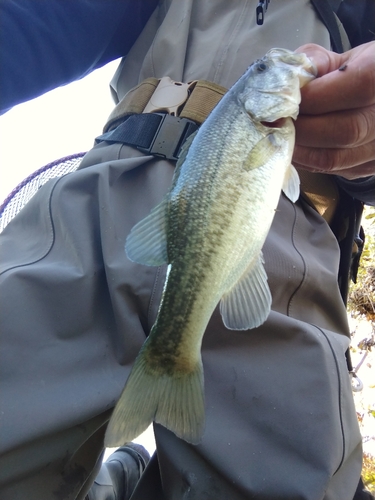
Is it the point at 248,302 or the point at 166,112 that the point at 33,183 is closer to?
the point at 166,112

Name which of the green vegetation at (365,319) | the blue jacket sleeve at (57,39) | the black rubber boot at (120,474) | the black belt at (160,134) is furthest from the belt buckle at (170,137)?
the green vegetation at (365,319)

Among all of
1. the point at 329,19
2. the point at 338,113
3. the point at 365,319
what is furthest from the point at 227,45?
the point at 365,319

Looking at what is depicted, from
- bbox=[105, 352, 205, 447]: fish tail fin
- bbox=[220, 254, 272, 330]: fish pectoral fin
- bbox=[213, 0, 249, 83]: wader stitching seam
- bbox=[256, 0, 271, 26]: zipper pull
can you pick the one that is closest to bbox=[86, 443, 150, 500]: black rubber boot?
bbox=[105, 352, 205, 447]: fish tail fin

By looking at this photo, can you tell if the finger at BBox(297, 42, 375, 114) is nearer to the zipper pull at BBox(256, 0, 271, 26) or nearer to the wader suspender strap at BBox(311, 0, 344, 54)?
the zipper pull at BBox(256, 0, 271, 26)

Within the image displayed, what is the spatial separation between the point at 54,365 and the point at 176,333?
14.0 inches

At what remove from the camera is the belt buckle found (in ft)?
4.31

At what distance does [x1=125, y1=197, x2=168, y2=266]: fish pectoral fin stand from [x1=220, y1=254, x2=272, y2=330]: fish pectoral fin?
203mm

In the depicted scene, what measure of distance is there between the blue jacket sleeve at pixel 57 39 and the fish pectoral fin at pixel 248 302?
128cm

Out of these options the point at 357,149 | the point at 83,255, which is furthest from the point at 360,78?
the point at 83,255

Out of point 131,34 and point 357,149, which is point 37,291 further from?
point 131,34

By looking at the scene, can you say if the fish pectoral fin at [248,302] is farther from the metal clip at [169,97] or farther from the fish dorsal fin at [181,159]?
the metal clip at [169,97]

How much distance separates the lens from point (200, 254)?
3.11 ft

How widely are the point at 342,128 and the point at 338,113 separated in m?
0.05

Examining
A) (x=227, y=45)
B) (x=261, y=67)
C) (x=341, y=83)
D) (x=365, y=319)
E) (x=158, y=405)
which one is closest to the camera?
(x=158, y=405)
